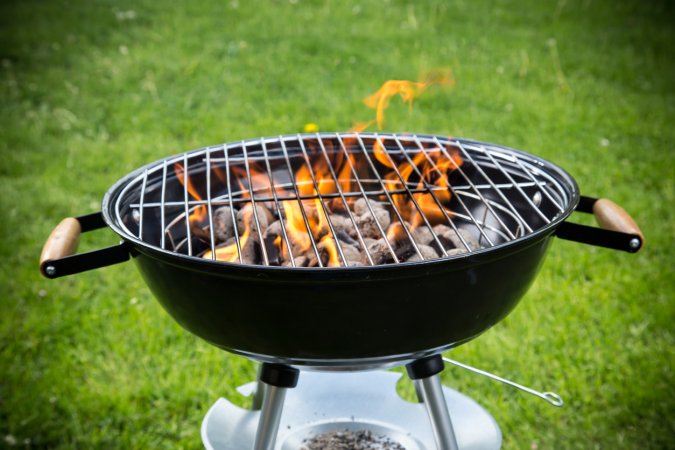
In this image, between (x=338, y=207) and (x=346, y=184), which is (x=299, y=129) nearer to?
(x=346, y=184)

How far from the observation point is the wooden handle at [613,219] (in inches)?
59.6

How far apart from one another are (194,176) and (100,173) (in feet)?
7.56

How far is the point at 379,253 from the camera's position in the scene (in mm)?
1655

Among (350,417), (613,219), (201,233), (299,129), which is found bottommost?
(299,129)

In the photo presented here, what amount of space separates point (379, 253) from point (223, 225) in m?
0.43

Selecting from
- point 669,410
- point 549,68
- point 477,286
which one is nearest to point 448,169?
point 477,286

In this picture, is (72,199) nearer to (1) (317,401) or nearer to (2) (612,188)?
(1) (317,401)

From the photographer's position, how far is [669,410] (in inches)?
93.7

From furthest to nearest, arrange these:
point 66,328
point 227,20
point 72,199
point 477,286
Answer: point 227,20
point 72,199
point 66,328
point 477,286

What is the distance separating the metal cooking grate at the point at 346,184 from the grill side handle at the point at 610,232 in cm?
8

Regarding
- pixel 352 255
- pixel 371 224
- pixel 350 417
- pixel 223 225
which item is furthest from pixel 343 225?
pixel 350 417

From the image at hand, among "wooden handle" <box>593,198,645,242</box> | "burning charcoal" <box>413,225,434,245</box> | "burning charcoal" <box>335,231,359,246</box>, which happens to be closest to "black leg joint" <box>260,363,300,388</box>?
"burning charcoal" <box>335,231,359,246</box>

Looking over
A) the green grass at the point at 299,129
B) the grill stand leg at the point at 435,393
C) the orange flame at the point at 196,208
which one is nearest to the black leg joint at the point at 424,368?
the grill stand leg at the point at 435,393

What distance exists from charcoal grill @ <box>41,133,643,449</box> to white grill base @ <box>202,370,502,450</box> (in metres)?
0.34
